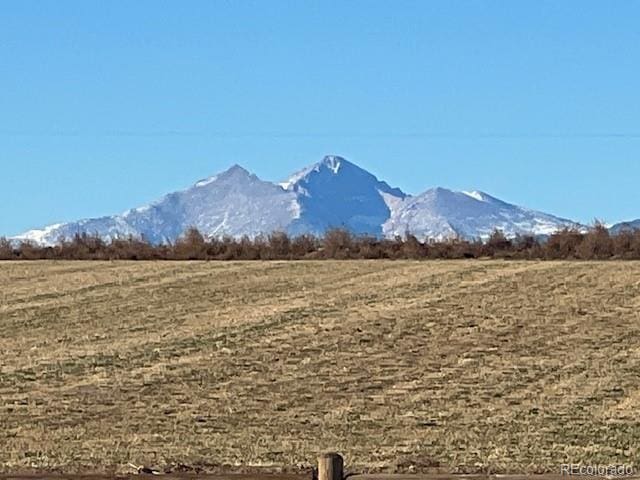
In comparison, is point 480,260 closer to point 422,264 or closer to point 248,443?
point 422,264

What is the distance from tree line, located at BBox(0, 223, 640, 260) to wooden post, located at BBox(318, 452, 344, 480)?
45.1 m

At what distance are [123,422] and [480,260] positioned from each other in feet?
107

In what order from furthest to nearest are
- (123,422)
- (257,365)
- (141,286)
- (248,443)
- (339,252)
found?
(339,252) < (141,286) < (257,365) < (123,422) < (248,443)

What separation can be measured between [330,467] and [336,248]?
48718 millimetres

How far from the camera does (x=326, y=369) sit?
26484mm

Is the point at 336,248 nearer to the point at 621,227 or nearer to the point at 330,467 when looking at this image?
the point at 621,227

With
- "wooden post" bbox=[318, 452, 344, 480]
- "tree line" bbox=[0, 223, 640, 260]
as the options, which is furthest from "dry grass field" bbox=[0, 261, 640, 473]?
"tree line" bbox=[0, 223, 640, 260]

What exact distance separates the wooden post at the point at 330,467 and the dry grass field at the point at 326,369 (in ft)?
19.6

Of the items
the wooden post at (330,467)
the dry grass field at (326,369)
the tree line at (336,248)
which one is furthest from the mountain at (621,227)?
the wooden post at (330,467)

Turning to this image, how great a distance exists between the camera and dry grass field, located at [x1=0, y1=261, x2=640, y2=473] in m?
17.7

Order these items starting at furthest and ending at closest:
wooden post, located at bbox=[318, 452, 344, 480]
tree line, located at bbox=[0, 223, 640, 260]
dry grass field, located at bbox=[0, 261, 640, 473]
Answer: tree line, located at bbox=[0, 223, 640, 260], dry grass field, located at bbox=[0, 261, 640, 473], wooden post, located at bbox=[318, 452, 344, 480]

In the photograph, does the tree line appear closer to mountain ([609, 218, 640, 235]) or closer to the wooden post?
mountain ([609, 218, 640, 235])

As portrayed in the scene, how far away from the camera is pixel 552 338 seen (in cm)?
3080

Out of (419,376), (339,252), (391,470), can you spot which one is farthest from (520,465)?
(339,252)
